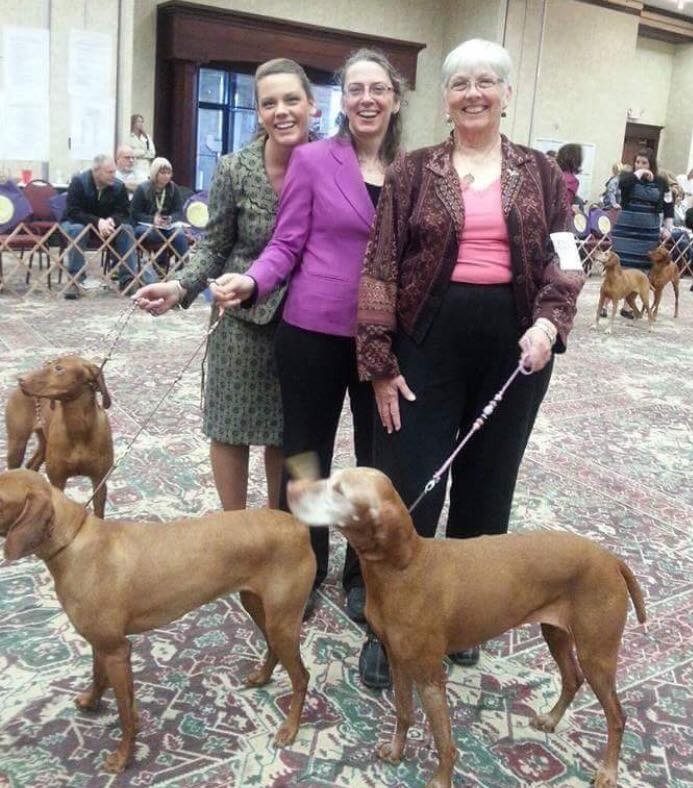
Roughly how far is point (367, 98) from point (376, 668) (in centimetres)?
171

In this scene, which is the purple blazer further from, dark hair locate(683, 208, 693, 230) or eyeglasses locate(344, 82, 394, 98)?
dark hair locate(683, 208, 693, 230)

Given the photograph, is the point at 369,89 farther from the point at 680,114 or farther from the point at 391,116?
the point at 680,114

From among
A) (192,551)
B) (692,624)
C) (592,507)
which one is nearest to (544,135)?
(592,507)

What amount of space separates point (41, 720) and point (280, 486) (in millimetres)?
1093

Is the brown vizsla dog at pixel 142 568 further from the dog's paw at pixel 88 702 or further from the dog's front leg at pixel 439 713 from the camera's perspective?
the dog's front leg at pixel 439 713

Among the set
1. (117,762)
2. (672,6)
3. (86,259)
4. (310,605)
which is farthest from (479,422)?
(672,6)

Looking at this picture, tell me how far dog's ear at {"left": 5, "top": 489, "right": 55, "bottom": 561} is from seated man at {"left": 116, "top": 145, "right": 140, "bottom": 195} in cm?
899

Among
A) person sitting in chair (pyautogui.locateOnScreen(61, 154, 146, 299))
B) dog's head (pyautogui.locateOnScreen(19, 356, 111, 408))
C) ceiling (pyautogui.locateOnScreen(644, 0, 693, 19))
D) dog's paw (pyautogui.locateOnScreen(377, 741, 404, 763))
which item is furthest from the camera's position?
ceiling (pyautogui.locateOnScreen(644, 0, 693, 19))

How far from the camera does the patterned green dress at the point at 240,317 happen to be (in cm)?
264

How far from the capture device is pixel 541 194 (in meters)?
2.22

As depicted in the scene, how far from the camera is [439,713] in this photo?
78.5 inches

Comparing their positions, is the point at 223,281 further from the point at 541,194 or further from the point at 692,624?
the point at 692,624

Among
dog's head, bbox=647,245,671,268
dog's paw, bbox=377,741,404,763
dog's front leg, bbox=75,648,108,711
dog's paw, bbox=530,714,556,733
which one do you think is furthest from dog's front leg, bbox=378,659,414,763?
dog's head, bbox=647,245,671,268

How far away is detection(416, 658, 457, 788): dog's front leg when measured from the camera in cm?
198
